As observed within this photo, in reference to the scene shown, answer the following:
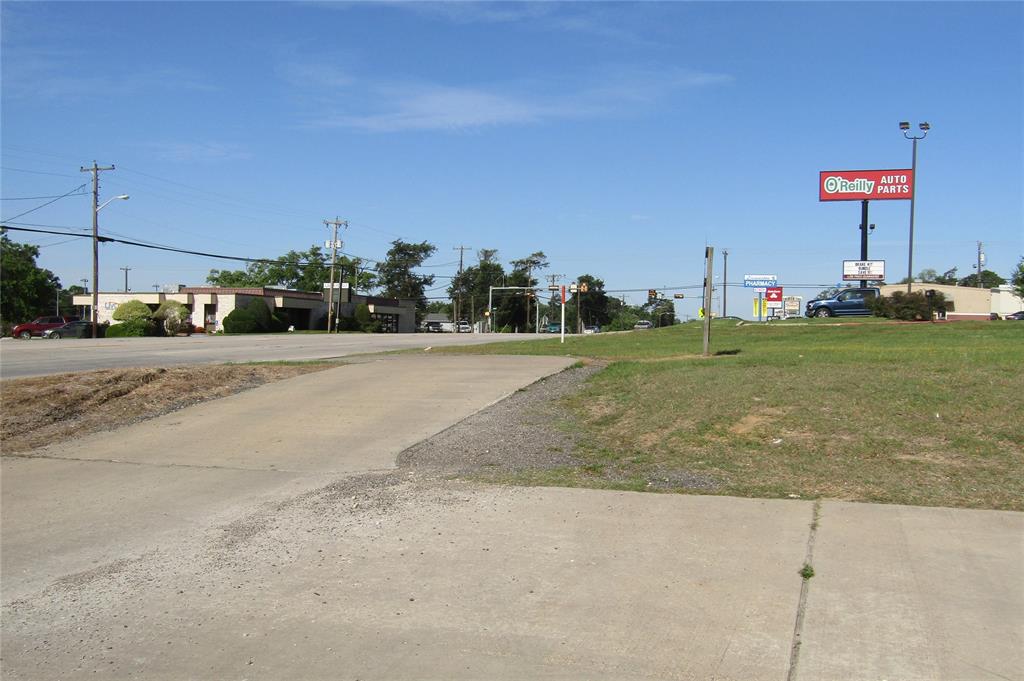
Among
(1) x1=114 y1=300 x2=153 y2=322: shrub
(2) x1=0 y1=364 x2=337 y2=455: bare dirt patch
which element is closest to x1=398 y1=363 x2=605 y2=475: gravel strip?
(2) x1=0 y1=364 x2=337 y2=455: bare dirt patch

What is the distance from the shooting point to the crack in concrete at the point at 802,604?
398 centimetres

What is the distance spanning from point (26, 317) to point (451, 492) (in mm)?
83184

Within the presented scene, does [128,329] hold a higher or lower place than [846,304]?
lower

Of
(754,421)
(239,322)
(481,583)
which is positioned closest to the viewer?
(481,583)

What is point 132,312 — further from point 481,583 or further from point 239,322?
point 481,583

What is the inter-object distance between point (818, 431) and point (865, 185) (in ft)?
136

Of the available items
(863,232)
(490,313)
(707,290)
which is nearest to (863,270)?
(863,232)

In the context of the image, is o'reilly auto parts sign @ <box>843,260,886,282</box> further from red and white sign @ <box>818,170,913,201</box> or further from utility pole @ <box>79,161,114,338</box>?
utility pole @ <box>79,161,114,338</box>

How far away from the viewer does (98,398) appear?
39.5ft

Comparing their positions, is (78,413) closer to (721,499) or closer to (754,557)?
(721,499)

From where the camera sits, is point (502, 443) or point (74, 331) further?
point (74, 331)

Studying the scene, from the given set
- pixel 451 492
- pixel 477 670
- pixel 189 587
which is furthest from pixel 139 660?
pixel 451 492

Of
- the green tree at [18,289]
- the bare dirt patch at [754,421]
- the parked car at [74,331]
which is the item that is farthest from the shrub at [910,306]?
the green tree at [18,289]

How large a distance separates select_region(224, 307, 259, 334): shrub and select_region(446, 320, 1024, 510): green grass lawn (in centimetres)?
5049
